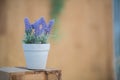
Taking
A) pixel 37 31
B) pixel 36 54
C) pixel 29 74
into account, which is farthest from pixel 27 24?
pixel 29 74

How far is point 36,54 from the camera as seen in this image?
182 cm

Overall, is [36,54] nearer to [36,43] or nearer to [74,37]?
[36,43]

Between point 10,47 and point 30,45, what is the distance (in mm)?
1038

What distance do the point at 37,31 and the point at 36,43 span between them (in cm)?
9

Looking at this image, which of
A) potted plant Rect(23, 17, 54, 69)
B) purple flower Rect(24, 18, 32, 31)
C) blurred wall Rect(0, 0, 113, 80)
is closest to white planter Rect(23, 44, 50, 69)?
potted plant Rect(23, 17, 54, 69)

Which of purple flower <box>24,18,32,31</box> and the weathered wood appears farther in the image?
purple flower <box>24,18,32,31</box>

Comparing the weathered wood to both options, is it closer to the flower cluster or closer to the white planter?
the white planter

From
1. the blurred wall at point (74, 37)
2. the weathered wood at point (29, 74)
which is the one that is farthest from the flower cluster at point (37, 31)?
the blurred wall at point (74, 37)

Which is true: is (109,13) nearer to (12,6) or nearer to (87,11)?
(87,11)

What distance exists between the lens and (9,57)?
2799mm

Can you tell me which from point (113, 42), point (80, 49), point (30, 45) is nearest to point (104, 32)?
point (113, 42)

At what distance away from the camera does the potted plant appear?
5.96 ft

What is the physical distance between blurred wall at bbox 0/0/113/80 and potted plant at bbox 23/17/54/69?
0.98 meters

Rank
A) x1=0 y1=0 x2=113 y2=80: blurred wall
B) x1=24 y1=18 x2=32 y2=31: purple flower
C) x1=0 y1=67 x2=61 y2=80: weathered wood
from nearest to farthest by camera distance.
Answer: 1. x1=0 y1=67 x2=61 y2=80: weathered wood
2. x1=24 y1=18 x2=32 y2=31: purple flower
3. x1=0 y1=0 x2=113 y2=80: blurred wall
